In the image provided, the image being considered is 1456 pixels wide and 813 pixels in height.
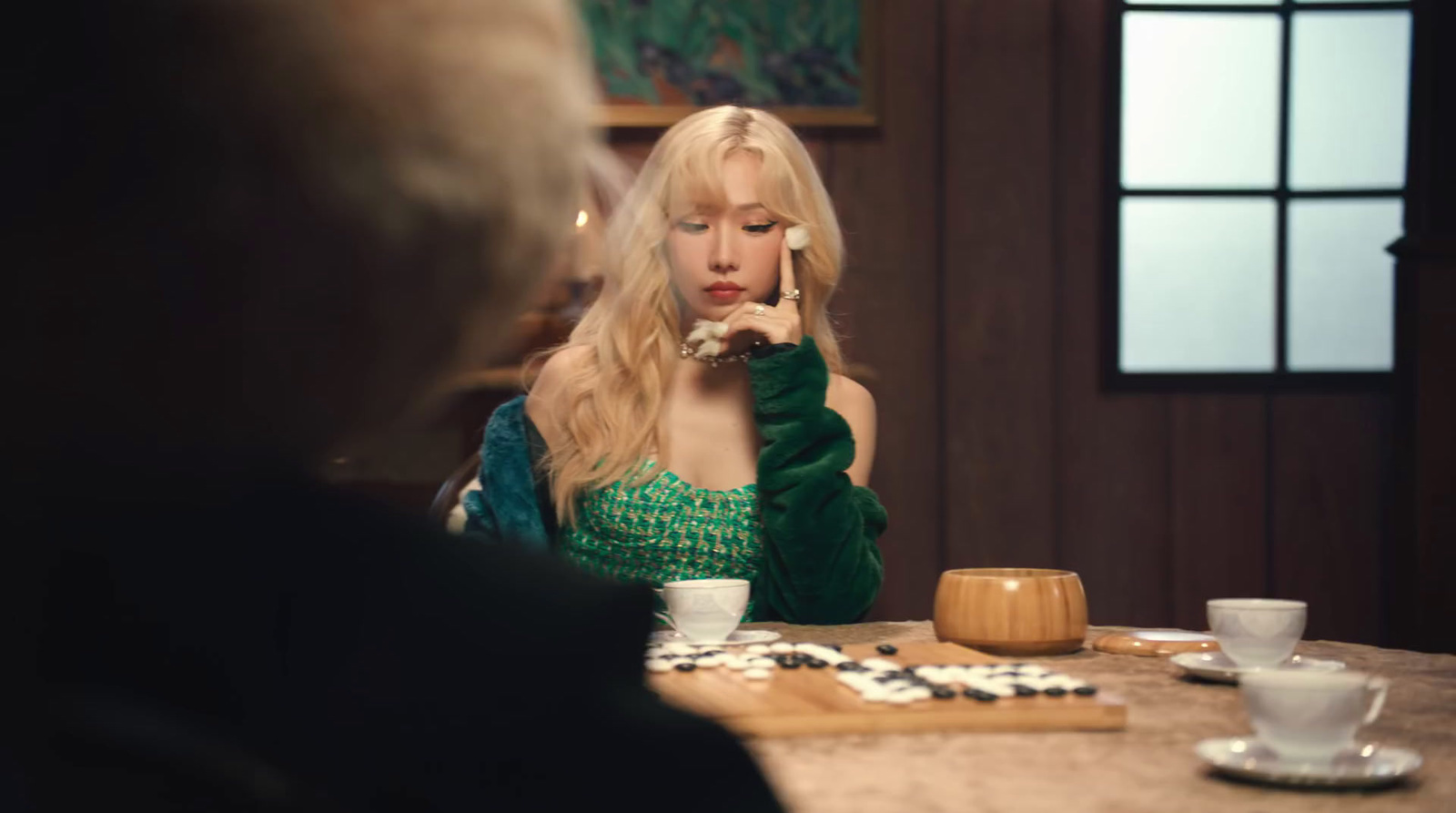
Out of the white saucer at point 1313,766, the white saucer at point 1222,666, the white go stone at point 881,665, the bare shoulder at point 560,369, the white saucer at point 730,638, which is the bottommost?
the white saucer at point 730,638

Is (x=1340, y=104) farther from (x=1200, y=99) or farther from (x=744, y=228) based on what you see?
(x=744, y=228)

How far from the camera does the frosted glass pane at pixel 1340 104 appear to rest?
3.69m

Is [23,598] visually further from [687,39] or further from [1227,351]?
[1227,351]

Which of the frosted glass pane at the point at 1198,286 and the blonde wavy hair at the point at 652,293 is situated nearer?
the blonde wavy hair at the point at 652,293

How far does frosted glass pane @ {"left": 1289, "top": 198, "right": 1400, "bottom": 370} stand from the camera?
12.1ft

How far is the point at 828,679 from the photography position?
1.17 m

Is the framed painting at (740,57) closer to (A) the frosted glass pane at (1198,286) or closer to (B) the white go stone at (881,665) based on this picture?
(A) the frosted glass pane at (1198,286)

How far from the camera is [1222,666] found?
50.0 inches

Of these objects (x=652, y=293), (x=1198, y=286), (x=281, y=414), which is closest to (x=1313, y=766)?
(x=281, y=414)

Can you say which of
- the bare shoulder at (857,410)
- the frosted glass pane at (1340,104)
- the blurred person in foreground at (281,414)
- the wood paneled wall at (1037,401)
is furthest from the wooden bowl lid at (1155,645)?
the frosted glass pane at (1340,104)

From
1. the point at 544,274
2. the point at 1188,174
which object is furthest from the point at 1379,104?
the point at 544,274

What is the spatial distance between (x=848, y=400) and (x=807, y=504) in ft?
1.33

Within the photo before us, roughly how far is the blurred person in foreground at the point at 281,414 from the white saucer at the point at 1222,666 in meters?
0.97

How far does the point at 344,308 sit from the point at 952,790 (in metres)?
0.64
